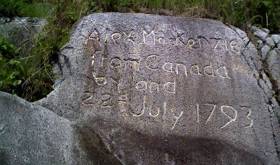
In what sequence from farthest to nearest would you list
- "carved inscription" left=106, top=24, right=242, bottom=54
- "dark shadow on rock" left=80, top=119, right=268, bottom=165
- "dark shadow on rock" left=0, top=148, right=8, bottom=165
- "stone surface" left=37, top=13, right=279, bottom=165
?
"carved inscription" left=106, top=24, right=242, bottom=54 → "stone surface" left=37, top=13, right=279, bottom=165 → "dark shadow on rock" left=80, top=119, right=268, bottom=165 → "dark shadow on rock" left=0, top=148, right=8, bottom=165

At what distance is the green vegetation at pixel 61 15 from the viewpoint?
158 inches

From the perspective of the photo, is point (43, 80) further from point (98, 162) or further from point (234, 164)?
point (234, 164)

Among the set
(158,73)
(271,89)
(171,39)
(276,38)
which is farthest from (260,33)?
(158,73)

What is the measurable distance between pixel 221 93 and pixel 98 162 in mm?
1124

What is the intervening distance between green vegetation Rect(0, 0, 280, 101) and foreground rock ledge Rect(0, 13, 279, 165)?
0.17 metres

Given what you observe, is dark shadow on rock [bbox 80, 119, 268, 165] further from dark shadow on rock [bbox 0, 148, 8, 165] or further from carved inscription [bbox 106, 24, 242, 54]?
carved inscription [bbox 106, 24, 242, 54]

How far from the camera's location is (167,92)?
3.94 meters

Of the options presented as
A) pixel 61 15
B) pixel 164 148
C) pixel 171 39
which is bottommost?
pixel 164 148

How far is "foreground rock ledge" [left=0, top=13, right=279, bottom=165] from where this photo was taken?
362 cm

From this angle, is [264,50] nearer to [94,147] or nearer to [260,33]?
[260,33]

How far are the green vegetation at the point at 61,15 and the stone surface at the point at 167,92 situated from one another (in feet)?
0.58

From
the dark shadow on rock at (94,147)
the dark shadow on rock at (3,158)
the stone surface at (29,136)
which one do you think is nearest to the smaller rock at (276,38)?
the dark shadow on rock at (94,147)

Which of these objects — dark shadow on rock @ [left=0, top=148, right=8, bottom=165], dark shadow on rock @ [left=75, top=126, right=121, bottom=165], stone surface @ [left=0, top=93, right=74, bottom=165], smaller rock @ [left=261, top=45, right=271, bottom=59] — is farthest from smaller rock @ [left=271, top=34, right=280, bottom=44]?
dark shadow on rock @ [left=0, top=148, right=8, bottom=165]

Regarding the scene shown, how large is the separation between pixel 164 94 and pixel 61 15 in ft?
3.99
